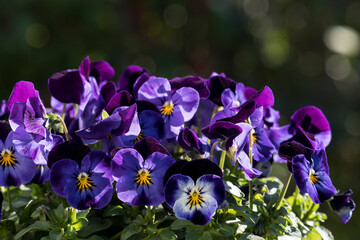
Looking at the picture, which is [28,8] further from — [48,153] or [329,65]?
[48,153]

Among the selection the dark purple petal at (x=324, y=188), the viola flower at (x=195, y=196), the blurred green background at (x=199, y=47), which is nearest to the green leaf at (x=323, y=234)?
the dark purple petal at (x=324, y=188)

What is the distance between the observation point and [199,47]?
308cm

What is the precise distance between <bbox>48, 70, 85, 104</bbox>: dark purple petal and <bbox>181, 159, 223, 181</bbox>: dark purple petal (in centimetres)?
25

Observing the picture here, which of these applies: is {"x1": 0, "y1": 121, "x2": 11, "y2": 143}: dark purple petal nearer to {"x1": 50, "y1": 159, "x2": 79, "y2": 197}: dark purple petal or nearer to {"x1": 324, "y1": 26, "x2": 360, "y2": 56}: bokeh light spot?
{"x1": 50, "y1": 159, "x2": 79, "y2": 197}: dark purple petal

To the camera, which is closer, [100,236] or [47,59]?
[100,236]

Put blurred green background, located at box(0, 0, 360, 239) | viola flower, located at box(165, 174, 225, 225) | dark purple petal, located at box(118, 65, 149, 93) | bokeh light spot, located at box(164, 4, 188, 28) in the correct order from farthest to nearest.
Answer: bokeh light spot, located at box(164, 4, 188, 28) < blurred green background, located at box(0, 0, 360, 239) < dark purple petal, located at box(118, 65, 149, 93) < viola flower, located at box(165, 174, 225, 225)

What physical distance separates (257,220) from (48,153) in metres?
0.31

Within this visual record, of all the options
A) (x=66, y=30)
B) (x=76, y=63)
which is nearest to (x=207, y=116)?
(x=76, y=63)

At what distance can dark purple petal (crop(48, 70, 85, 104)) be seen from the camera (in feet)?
2.78

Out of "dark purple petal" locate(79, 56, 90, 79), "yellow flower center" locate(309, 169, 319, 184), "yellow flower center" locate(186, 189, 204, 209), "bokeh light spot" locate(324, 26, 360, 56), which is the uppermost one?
"dark purple petal" locate(79, 56, 90, 79)

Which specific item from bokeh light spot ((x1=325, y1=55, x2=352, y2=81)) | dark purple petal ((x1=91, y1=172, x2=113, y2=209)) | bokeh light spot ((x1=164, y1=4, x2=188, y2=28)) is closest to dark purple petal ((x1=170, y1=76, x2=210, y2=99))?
dark purple petal ((x1=91, y1=172, x2=113, y2=209))

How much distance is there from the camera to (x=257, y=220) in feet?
2.44

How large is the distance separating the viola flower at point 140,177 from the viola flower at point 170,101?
10 centimetres

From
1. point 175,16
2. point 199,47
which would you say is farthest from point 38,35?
point 199,47
